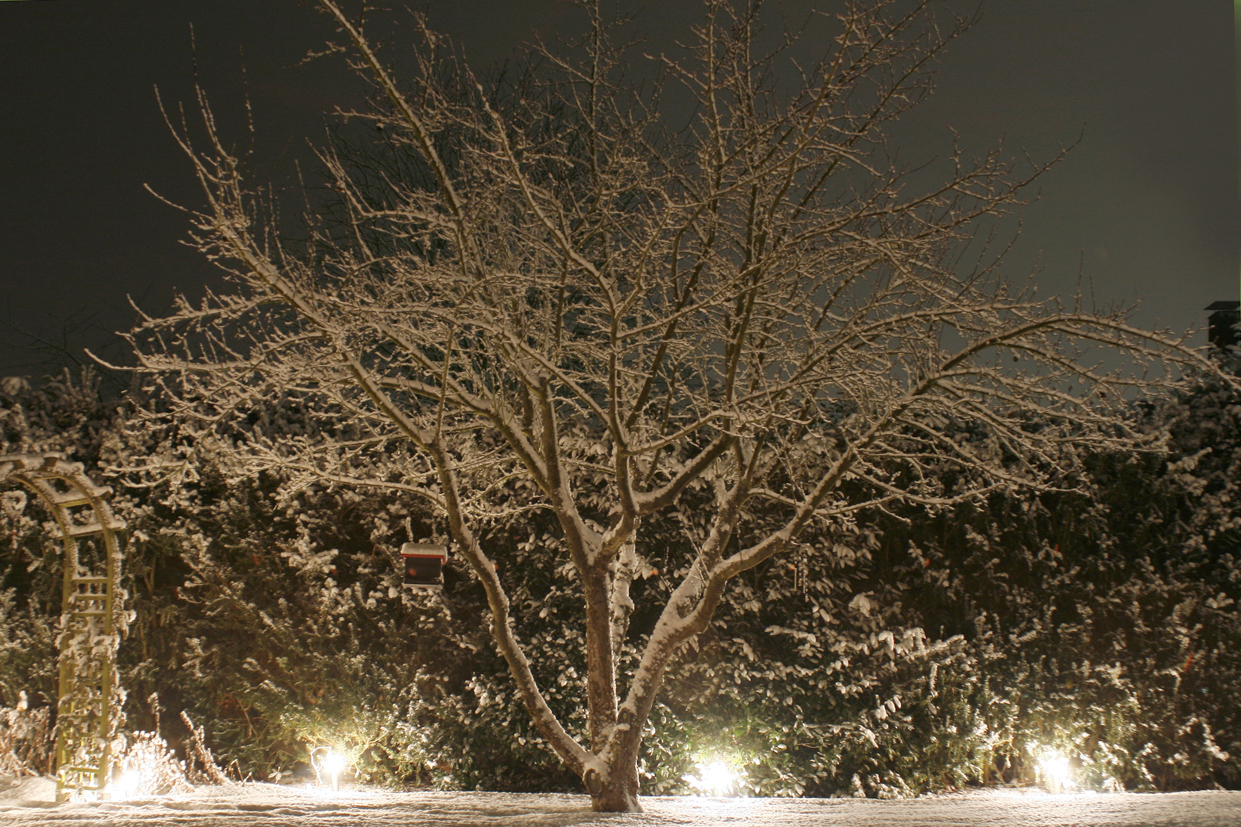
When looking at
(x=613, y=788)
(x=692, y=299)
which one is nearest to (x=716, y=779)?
(x=613, y=788)

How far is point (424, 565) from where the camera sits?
13.8 feet

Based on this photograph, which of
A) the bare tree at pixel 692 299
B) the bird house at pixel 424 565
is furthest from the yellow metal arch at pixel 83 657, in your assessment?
the bird house at pixel 424 565

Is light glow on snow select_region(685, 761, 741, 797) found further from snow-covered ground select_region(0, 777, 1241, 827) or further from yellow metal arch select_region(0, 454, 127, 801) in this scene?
yellow metal arch select_region(0, 454, 127, 801)

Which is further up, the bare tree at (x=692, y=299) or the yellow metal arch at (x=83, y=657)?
the bare tree at (x=692, y=299)

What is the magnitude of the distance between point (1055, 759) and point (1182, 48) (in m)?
3.60

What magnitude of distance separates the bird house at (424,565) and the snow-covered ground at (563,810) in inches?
38.6

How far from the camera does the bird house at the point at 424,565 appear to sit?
418 centimetres

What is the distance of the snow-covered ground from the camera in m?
3.55

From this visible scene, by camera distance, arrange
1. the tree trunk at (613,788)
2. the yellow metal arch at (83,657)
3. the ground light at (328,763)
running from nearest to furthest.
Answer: the tree trunk at (613,788) < the yellow metal arch at (83,657) < the ground light at (328,763)

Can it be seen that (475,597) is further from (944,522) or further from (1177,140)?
(1177,140)

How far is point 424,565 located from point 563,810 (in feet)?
4.09

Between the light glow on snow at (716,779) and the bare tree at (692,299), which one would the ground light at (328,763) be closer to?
the bare tree at (692,299)

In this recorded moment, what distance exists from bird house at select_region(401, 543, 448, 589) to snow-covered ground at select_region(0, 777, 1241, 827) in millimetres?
979

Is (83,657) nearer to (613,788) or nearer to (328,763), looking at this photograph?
(328,763)
